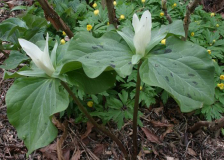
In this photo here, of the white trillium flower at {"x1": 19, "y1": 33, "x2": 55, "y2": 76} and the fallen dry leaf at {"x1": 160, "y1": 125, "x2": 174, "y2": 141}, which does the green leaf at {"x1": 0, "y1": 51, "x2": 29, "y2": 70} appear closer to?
the white trillium flower at {"x1": 19, "y1": 33, "x2": 55, "y2": 76}

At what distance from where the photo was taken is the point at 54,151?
1788 millimetres

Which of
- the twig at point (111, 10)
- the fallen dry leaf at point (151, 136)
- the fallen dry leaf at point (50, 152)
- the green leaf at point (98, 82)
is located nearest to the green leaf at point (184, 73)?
the green leaf at point (98, 82)

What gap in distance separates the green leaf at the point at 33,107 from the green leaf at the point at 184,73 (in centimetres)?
47

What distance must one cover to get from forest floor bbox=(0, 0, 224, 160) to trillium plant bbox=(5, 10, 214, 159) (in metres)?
0.75

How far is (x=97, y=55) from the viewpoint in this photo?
3.76 feet

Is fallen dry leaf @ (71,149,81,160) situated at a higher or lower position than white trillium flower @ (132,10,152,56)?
lower

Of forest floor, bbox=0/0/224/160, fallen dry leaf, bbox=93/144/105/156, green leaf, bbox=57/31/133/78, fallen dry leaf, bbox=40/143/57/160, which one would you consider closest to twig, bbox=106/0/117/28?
green leaf, bbox=57/31/133/78

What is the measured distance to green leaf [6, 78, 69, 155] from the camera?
1.10 meters

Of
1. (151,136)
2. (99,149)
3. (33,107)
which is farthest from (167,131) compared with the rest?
(33,107)

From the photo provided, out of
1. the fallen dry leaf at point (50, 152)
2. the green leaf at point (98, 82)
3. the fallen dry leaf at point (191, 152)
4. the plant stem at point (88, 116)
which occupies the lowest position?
the fallen dry leaf at point (191, 152)

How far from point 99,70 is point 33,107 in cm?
41

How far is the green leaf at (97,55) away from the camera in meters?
1.05

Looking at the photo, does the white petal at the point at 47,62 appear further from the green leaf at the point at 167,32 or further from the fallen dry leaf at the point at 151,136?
the fallen dry leaf at the point at 151,136

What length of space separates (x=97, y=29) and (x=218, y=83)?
1200 mm
